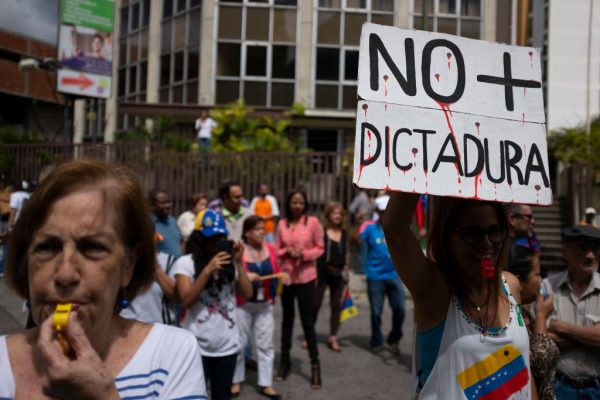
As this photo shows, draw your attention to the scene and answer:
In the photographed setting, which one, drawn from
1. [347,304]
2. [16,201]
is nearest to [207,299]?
[347,304]

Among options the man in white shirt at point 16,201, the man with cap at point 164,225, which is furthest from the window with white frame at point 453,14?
the man with cap at point 164,225

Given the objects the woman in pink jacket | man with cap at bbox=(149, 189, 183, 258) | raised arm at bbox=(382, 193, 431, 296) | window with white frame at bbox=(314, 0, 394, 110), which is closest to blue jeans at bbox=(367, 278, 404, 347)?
the woman in pink jacket

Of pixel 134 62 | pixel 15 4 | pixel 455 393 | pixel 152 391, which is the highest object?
pixel 134 62

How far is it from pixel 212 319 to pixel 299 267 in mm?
2430

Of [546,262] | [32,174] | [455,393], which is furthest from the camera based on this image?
[32,174]

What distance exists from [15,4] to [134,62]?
74.3 feet

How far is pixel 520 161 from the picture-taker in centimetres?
228

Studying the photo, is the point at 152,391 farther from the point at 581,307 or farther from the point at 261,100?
the point at 261,100

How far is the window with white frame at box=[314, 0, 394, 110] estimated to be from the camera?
2027 cm

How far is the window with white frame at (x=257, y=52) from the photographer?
20375 millimetres

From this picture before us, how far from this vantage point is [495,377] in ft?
7.22

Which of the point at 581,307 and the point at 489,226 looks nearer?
the point at 489,226

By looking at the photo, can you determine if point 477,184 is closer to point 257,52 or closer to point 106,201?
point 106,201

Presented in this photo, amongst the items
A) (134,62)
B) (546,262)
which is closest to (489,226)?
(546,262)
